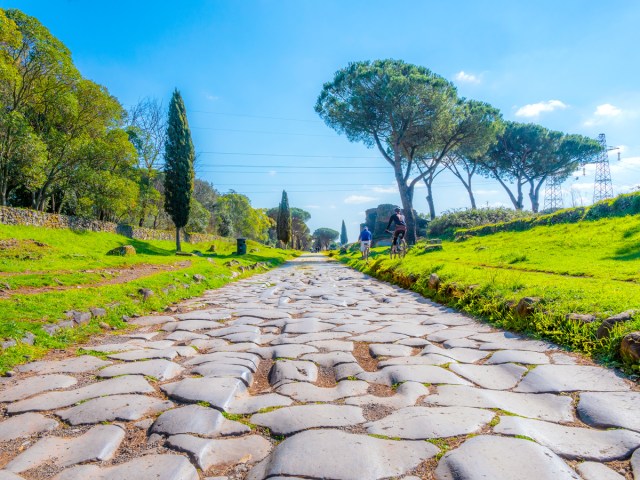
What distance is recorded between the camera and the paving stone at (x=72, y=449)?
176 centimetres

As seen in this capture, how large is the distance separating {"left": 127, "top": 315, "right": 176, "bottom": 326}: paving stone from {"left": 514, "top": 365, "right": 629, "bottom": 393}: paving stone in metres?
4.33

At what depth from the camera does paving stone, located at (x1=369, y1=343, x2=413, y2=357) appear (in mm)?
3467

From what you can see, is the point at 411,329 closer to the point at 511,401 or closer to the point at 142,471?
the point at 511,401

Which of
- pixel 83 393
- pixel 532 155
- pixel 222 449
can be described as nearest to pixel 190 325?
pixel 83 393

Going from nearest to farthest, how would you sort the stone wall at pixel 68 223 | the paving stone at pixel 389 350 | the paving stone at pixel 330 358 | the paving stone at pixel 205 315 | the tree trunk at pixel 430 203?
the paving stone at pixel 330 358 → the paving stone at pixel 389 350 → the paving stone at pixel 205 315 → the stone wall at pixel 68 223 → the tree trunk at pixel 430 203

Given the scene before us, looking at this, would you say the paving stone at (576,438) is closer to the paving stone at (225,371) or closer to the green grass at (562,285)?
the green grass at (562,285)

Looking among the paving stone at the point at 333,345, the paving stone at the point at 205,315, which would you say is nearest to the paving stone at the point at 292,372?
the paving stone at the point at 333,345

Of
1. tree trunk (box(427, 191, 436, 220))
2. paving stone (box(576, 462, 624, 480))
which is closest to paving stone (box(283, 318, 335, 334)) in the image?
paving stone (box(576, 462, 624, 480))

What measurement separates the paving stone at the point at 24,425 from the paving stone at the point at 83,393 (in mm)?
117

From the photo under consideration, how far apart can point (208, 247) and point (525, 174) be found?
3123cm

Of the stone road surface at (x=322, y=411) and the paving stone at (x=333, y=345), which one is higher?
the stone road surface at (x=322, y=411)

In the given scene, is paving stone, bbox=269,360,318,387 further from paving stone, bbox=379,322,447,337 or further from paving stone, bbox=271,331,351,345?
paving stone, bbox=379,322,447,337

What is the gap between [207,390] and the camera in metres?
2.61

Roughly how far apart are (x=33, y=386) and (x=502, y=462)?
3.06 meters
